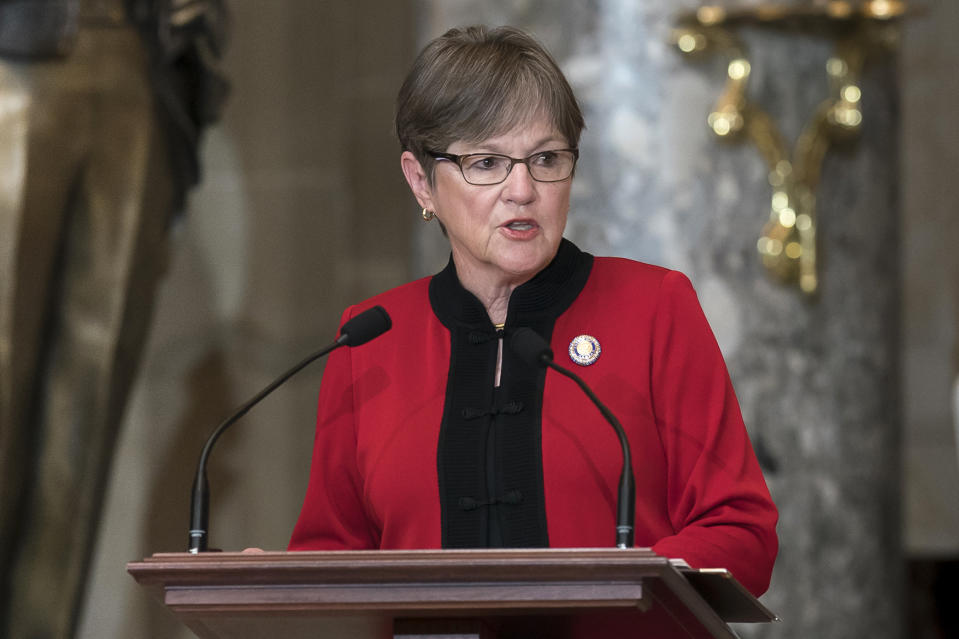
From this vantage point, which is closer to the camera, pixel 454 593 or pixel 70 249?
pixel 454 593

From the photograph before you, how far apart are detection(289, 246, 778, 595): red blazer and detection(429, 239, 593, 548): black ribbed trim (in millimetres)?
19

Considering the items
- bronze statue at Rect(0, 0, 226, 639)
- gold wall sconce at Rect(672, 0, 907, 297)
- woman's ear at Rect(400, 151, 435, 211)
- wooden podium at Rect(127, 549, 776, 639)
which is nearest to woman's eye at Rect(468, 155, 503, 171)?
woman's ear at Rect(400, 151, 435, 211)

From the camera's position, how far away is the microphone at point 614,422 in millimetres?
2287

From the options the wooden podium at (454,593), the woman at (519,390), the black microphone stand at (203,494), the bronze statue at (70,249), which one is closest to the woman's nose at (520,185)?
the woman at (519,390)

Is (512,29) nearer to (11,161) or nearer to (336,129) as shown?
(11,161)

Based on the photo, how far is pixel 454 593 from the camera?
2113 mm

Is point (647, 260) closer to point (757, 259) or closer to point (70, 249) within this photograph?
point (757, 259)

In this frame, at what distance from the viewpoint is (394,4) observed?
24.7ft

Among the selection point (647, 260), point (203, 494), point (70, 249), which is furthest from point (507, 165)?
point (70, 249)

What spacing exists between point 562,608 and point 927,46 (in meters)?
6.68

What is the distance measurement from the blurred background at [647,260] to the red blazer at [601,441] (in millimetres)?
2542

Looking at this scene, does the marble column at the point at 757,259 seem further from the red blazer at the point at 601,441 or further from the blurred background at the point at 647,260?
the red blazer at the point at 601,441

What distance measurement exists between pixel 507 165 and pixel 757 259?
2766 mm

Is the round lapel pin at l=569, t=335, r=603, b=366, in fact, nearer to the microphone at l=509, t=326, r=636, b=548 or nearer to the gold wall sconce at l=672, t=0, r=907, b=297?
the microphone at l=509, t=326, r=636, b=548
